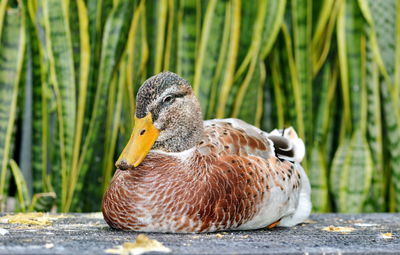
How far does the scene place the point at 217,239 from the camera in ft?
3.65

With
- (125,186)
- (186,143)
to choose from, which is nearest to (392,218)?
(186,143)

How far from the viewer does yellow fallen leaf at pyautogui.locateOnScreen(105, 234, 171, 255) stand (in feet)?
3.05

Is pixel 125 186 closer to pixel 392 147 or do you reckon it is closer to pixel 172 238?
pixel 172 238

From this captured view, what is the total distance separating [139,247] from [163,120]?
0.30 meters

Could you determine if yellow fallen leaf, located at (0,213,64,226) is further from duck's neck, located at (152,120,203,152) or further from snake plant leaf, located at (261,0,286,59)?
snake plant leaf, located at (261,0,286,59)

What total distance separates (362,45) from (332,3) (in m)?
0.16

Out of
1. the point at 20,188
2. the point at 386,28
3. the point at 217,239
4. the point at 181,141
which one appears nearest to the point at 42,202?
the point at 20,188

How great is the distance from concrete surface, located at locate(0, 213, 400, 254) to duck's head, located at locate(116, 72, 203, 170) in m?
0.16

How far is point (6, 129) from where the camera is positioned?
1.82m

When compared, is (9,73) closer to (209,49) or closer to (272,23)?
(209,49)

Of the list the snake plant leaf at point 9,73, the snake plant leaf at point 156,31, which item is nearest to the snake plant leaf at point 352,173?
the snake plant leaf at point 156,31

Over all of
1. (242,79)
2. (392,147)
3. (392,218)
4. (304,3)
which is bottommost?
(392,218)

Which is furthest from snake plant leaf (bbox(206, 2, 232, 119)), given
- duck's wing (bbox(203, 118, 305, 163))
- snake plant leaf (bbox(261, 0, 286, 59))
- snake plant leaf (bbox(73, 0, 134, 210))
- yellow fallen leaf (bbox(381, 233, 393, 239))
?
yellow fallen leaf (bbox(381, 233, 393, 239))

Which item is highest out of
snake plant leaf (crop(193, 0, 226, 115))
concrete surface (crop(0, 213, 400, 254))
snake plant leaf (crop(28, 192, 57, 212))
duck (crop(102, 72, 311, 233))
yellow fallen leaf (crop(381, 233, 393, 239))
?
snake plant leaf (crop(193, 0, 226, 115))
